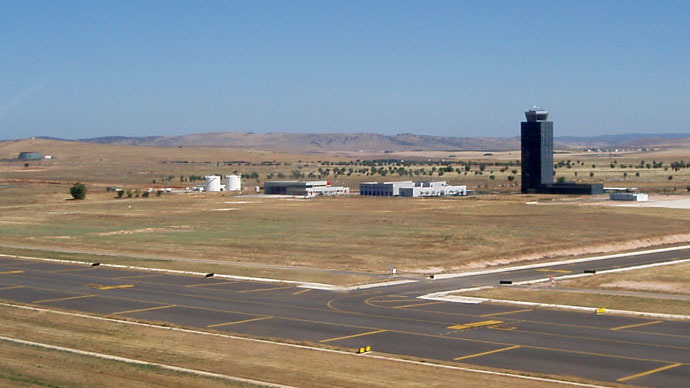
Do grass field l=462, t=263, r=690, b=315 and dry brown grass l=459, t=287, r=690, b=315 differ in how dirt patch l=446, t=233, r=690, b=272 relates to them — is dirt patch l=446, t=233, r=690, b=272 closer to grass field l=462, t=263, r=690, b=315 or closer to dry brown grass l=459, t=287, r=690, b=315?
grass field l=462, t=263, r=690, b=315

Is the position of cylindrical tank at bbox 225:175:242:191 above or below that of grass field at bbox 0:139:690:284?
above

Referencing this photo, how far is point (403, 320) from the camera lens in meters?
38.1

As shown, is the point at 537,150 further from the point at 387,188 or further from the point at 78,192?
the point at 78,192

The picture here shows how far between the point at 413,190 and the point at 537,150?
20.2m

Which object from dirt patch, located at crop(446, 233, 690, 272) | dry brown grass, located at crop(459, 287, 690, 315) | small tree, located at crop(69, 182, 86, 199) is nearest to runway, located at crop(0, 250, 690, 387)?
dry brown grass, located at crop(459, 287, 690, 315)

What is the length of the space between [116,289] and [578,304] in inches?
955

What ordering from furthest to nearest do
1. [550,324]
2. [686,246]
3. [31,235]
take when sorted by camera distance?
[31,235] < [686,246] < [550,324]

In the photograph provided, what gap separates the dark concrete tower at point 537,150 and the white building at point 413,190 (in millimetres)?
11050

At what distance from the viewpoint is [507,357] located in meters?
30.2

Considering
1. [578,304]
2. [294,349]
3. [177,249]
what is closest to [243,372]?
[294,349]

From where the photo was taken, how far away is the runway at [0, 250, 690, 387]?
2969cm

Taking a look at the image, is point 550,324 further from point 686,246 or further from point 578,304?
point 686,246

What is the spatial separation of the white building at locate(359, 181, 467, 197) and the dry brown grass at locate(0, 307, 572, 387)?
347ft

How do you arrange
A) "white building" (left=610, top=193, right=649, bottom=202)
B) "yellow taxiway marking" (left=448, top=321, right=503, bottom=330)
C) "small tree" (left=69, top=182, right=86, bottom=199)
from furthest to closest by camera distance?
"small tree" (left=69, top=182, right=86, bottom=199)
"white building" (left=610, top=193, right=649, bottom=202)
"yellow taxiway marking" (left=448, top=321, right=503, bottom=330)
